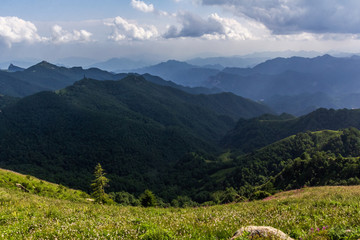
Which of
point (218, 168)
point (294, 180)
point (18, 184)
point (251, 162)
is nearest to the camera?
point (18, 184)

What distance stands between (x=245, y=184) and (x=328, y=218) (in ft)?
334

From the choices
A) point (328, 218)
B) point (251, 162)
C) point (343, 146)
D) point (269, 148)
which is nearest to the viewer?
point (328, 218)

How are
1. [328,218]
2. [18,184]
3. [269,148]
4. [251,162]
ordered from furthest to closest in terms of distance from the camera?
[269,148] < [251,162] < [18,184] < [328,218]

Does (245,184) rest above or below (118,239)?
below

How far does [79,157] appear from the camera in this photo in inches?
7407

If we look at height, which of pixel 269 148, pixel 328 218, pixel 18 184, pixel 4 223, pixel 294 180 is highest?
pixel 328 218

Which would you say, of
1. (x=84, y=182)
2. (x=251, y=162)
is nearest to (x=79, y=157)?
(x=84, y=182)

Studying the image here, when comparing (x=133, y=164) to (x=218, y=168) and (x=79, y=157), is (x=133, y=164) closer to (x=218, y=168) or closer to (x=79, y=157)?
(x=79, y=157)

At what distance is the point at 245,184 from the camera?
10525 cm

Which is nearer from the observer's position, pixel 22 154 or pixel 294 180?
pixel 294 180

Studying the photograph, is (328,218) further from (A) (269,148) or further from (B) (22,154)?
(B) (22,154)

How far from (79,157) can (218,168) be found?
4889 inches

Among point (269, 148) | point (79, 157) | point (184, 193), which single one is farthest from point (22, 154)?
point (269, 148)

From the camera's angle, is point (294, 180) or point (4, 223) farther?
point (294, 180)
